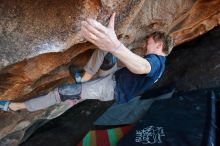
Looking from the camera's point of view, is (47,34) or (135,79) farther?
(135,79)

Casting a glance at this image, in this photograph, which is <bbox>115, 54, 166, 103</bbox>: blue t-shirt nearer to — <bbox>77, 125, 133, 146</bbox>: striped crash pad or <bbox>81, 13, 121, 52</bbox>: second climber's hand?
<bbox>81, 13, 121, 52</bbox>: second climber's hand

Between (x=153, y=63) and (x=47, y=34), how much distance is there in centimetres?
67

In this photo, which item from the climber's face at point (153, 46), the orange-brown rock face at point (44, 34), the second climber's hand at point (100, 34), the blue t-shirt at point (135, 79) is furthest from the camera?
the climber's face at point (153, 46)

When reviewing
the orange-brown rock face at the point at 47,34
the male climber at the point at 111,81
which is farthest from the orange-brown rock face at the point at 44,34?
the male climber at the point at 111,81

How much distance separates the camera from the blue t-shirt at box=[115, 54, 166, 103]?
2281mm

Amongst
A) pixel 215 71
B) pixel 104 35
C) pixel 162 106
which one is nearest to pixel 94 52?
pixel 104 35

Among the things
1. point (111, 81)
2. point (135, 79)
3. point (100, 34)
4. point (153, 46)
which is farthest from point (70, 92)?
point (100, 34)

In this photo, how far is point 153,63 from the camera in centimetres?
226

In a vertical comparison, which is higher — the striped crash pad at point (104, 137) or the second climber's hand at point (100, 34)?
the second climber's hand at point (100, 34)

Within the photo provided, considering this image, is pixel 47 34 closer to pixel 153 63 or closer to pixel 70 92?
pixel 70 92

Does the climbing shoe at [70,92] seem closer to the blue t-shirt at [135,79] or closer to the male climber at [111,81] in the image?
the male climber at [111,81]

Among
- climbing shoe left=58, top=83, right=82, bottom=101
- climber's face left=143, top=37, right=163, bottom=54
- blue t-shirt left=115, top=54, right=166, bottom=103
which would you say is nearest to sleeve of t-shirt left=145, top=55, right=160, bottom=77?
blue t-shirt left=115, top=54, right=166, bottom=103

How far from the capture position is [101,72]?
8.63ft

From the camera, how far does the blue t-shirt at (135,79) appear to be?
2.28 m
